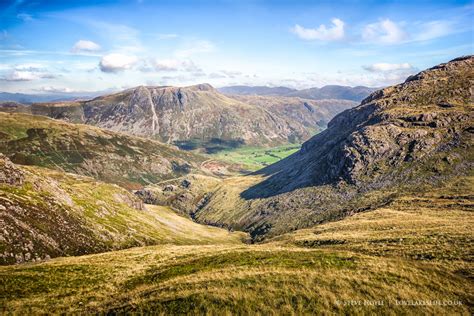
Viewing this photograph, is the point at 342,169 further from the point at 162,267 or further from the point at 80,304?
the point at 80,304

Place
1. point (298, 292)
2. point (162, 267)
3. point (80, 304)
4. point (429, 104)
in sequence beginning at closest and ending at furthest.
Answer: point (298, 292) → point (80, 304) → point (162, 267) → point (429, 104)

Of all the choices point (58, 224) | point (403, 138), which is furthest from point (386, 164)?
point (58, 224)

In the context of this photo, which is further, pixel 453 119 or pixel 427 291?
pixel 453 119

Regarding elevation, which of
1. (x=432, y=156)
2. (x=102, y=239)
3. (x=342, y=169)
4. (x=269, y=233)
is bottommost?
(x=269, y=233)

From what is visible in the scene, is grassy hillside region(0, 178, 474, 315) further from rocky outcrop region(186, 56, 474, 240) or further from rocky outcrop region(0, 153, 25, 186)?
rocky outcrop region(186, 56, 474, 240)

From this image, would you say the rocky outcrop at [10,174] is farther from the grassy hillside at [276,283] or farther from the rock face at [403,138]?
the rock face at [403,138]

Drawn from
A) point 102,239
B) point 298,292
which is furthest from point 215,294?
point 102,239

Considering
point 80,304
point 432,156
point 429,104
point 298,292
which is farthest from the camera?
point 429,104
